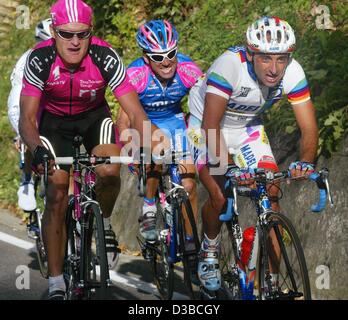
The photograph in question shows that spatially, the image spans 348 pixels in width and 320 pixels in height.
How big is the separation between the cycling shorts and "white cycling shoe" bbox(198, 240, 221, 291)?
66 cm

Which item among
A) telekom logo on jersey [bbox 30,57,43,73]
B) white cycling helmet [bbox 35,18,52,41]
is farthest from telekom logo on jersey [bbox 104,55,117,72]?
white cycling helmet [bbox 35,18,52,41]

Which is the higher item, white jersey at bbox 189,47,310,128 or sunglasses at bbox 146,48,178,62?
sunglasses at bbox 146,48,178,62

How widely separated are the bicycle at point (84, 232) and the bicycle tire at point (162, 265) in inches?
38.9

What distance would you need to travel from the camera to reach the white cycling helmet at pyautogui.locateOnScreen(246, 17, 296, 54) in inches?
255

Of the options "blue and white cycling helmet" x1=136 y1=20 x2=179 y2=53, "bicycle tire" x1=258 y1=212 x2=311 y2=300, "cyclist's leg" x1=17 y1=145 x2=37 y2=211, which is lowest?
"bicycle tire" x1=258 y1=212 x2=311 y2=300

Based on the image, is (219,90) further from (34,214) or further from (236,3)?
(236,3)

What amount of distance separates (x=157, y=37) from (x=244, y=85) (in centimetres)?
163

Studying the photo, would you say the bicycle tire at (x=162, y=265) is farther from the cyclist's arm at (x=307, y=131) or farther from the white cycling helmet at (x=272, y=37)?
the white cycling helmet at (x=272, y=37)

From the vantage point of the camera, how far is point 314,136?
6594mm

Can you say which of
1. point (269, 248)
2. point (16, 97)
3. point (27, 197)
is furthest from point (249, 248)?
point (16, 97)

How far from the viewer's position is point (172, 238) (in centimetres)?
766

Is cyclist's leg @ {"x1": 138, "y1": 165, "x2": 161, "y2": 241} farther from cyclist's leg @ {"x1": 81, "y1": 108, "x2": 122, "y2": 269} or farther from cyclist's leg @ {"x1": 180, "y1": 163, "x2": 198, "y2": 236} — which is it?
cyclist's leg @ {"x1": 81, "y1": 108, "x2": 122, "y2": 269}

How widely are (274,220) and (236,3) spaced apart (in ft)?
22.4
